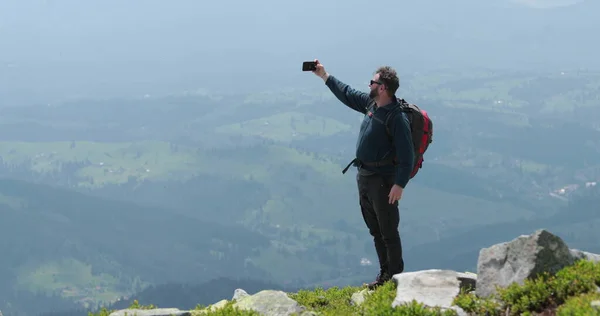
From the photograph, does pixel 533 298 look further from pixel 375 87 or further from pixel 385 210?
pixel 375 87

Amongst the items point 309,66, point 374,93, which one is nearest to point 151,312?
point 374,93

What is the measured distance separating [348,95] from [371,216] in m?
2.56

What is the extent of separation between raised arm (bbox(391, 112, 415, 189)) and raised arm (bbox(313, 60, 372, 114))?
4.26 ft

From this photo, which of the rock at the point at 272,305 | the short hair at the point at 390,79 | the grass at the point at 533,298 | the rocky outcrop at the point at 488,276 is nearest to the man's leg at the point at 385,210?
the rocky outcrop at the point at 488,276

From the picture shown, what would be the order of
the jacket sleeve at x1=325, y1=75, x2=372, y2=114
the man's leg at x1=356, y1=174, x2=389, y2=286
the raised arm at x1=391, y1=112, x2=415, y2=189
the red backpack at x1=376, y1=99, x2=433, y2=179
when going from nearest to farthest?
the raised arm at x1=391, y1=112, x2=415, y2=189 → the red backpack at x1=376, y1=99, x2=433, y2=179 → the man's leg at x1=356, y1=174, x2=389, y2=286 → the jacket sleeve at x1=325, y1=75, x2=372, y2=114

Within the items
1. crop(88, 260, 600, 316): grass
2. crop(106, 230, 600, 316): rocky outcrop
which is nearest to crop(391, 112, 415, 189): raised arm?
crop(106, 230, 600, 316): rocky outcrop

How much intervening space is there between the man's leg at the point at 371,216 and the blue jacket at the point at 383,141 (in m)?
0.28

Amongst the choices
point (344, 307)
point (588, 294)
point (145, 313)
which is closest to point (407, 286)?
point (344, 307)

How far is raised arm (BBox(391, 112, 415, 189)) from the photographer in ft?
40.7

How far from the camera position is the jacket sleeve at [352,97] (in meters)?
13.8

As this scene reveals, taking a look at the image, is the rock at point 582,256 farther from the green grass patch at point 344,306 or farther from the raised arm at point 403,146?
the raised arm at point 403,146

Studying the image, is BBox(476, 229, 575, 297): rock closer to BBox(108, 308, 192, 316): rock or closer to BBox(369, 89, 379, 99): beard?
BBox(369, 89, 379, 99): beard

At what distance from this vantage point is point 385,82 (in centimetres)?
1258

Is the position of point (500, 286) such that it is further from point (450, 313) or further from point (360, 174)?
point (360, 174)
